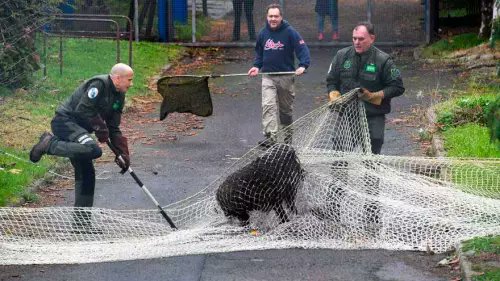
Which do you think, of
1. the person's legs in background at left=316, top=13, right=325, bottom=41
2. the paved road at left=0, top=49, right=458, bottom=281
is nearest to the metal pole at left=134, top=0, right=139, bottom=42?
the person's legs in background at left=316, top=13, right=325, bottom=41

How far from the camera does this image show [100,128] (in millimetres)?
10273

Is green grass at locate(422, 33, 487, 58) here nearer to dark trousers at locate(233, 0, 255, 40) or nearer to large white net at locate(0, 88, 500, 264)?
dark trousers at locate(233, 0, 255, 40)

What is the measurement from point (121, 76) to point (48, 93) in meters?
7.82

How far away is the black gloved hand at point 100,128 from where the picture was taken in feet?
33.6

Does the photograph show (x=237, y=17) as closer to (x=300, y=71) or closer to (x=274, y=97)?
(x=274, y=97)

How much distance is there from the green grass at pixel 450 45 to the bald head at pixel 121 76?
14.2m

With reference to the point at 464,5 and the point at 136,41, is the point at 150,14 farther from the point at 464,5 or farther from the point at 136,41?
the point at 464,5

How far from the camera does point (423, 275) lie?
883cm

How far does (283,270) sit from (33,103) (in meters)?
8.74

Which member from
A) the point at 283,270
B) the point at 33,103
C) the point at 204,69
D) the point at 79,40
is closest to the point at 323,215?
the point at 283,270

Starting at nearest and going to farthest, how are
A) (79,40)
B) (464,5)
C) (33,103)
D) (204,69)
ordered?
(33,103)
(204,69)
(79,40)
(464,5)

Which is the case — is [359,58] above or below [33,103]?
above

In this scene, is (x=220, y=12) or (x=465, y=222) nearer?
(x=465, y=222)

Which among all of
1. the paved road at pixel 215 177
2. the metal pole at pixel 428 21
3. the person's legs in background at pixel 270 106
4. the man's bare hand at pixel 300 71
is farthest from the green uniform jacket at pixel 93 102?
the metal pole at pixel 428 21
